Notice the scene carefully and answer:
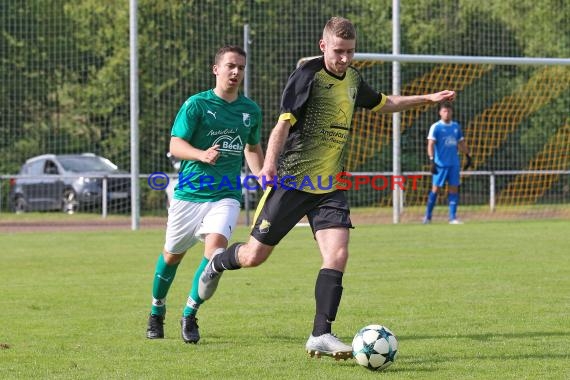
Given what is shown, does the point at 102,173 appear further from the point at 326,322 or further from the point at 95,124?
the point at 326,322

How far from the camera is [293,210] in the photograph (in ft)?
22.4

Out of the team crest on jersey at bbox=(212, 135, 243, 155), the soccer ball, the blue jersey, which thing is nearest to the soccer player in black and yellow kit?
the soccer ball

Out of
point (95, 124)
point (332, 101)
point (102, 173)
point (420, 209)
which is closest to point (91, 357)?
point (332, 101)

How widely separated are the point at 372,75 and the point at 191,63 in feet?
13.6

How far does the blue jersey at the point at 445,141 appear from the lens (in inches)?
786

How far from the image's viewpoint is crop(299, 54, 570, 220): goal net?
23297 millimetres

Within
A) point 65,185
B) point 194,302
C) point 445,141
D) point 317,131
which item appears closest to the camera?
point 317,131

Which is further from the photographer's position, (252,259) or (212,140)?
(212,140)

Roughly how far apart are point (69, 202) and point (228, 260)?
19421 millimetres

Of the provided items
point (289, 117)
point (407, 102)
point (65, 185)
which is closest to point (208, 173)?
point (289, 117)

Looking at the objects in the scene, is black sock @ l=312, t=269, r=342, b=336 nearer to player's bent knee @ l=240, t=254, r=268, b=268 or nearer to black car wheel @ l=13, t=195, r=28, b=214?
player's bent knee @ l=240, t=254, r=268, b=268

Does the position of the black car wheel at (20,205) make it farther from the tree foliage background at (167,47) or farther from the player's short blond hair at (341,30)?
the player's short blond hair at (341,30)

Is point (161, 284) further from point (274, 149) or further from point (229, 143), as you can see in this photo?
point (274, 149)

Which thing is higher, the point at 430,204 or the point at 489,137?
the point at 489,137
